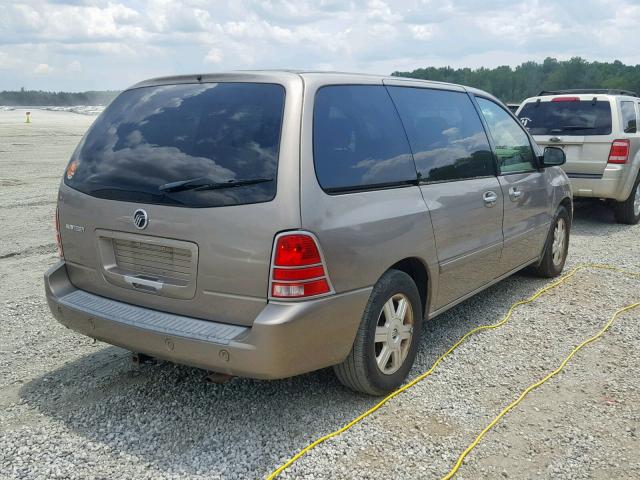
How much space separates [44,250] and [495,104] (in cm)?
533

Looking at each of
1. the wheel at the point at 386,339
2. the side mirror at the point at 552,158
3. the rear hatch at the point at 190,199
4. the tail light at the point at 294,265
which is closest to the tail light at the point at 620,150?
the side mirror at the point at 552,158

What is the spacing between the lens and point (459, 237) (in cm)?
430

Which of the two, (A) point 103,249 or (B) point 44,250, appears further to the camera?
(B) point 44,250

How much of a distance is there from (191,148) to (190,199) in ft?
0.94

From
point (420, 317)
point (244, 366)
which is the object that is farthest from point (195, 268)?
point (420, 317)

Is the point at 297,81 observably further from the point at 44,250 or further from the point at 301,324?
the point at 44,250

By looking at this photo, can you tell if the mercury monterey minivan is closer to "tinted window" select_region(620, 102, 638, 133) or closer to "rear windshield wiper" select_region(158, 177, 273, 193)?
"rear windshield wiper" select_region(158, 177, 273, 193)

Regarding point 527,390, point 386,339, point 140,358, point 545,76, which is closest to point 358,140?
point 386,339

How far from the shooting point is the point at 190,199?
124 inches

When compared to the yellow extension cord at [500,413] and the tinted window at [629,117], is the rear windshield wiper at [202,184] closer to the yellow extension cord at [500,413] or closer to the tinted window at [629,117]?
the yellow extension cord at [500,413]

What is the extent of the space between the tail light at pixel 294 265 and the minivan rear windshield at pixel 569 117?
753cm

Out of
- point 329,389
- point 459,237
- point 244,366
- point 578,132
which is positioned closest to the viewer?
point 244,366

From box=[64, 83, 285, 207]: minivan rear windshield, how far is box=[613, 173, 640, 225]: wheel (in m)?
7.90

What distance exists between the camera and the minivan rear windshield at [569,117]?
920 cm
